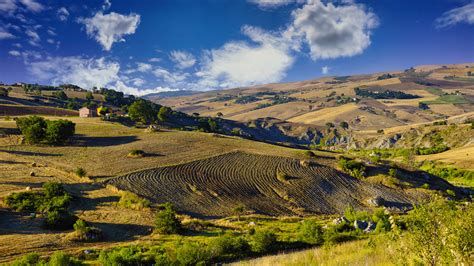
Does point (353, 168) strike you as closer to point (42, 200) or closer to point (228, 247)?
point (228, 247)

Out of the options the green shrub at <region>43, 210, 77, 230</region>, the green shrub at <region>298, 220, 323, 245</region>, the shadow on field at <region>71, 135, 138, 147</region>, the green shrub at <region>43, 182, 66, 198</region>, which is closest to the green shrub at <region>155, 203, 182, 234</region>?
the green shrub at <region>43, 210, 77, 230</region>

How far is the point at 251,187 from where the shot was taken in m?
49.3

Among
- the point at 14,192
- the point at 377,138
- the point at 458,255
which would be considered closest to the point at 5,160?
the point at 14,192

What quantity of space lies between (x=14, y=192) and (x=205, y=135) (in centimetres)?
4936

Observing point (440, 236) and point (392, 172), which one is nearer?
point (440, 236)

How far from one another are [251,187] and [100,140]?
37485mm

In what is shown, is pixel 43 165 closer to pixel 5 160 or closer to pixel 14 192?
pixel 5 160

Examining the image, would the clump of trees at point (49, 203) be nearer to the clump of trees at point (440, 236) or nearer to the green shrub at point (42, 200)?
the green shrub at point (42, 200)

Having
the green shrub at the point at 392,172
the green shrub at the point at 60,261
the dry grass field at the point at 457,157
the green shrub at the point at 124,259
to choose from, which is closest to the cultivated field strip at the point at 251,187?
the green shrub at the point at 392,172

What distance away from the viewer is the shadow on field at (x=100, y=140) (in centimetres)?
6438

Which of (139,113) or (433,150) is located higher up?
(139,113)

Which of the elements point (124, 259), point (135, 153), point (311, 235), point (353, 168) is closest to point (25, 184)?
point (135, 153)

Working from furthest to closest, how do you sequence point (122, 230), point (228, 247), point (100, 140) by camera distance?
1. point (100, 140)
2. point (122, 230)
3. point (228, 247)

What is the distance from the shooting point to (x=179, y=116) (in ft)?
502
